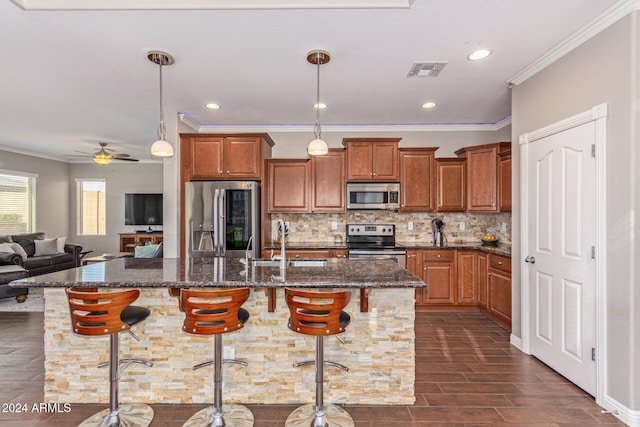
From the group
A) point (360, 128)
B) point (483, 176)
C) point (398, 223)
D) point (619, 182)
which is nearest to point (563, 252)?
point (619, 182)

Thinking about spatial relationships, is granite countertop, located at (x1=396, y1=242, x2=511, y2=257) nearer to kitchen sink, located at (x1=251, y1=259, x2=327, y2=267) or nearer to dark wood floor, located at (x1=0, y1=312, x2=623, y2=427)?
dark wood floor, located at (x1=0, y1=312, x2=623, y2=427)

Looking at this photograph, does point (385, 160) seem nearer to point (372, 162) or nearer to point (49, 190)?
point (372, 162)

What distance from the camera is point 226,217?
14.0ft

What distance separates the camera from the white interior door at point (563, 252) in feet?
7.73

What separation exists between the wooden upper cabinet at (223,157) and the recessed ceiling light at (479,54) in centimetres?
266

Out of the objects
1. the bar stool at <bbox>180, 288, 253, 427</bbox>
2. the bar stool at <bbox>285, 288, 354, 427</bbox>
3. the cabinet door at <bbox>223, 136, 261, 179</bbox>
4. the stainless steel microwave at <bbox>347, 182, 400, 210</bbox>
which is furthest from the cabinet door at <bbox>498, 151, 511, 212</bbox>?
the bar stool at <bbox>180, 288, 253, 427</bbox>

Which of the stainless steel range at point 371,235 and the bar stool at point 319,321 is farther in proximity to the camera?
the stainless steel range at point 371,235

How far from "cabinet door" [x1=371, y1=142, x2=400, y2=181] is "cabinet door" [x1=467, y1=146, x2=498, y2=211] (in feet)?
3.31

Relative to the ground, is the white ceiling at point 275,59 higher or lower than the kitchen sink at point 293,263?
higher

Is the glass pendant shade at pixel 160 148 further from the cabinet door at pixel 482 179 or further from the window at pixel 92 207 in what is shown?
the window at pixel 92 207

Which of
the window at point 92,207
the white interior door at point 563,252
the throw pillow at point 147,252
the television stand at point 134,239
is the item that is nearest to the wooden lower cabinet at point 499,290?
the white interior door at point 563,252

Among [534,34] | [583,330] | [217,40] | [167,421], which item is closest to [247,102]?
[217,40]

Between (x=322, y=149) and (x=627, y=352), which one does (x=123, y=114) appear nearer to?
(x=322, y=149)

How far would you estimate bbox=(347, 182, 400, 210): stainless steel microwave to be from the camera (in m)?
4.59
